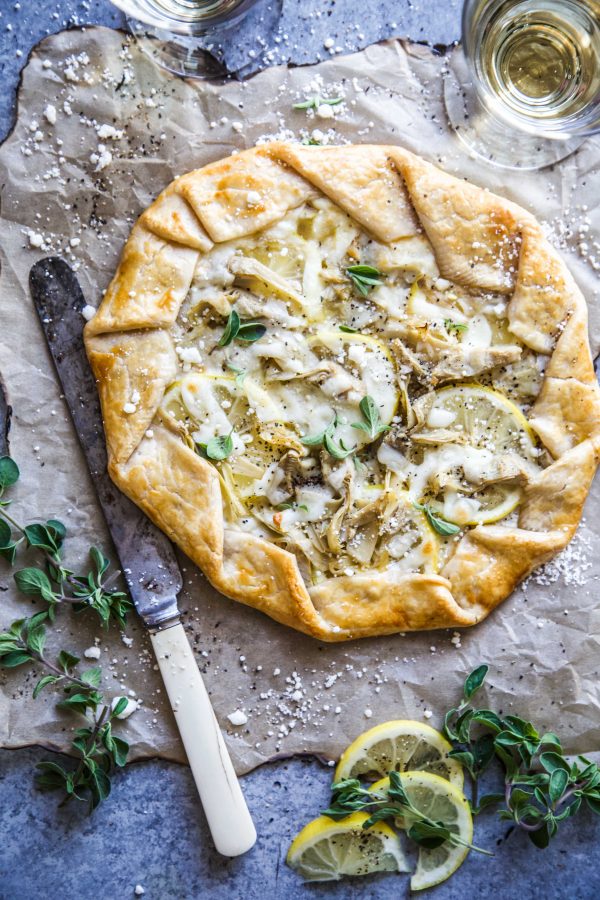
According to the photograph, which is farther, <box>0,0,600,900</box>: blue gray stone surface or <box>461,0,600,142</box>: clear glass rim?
<box>0,0,600,900</box>: blue gray stone surface

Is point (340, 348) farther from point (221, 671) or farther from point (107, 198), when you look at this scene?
point (221, 671)

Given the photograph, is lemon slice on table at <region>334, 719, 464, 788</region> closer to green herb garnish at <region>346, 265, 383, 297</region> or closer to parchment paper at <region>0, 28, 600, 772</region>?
parchment paper at <region>0, 28, 600, 772</region>

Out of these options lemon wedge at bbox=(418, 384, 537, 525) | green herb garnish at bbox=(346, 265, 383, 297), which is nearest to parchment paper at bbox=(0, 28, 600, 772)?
lemon wedge at bbox=(418, 384, 537, 525)

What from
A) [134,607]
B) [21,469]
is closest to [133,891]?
[134,607]

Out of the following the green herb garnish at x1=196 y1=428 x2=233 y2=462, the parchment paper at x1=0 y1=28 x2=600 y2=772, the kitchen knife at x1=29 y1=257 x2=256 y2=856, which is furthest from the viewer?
the parchment paper at x1=0 y1=28 x2=600 y2=772

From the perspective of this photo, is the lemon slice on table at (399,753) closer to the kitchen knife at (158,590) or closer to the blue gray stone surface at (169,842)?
the blue gray stone surface at (169,842)

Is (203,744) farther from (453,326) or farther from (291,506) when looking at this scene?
(453,326)

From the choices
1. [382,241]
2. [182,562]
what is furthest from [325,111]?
[182,562]
